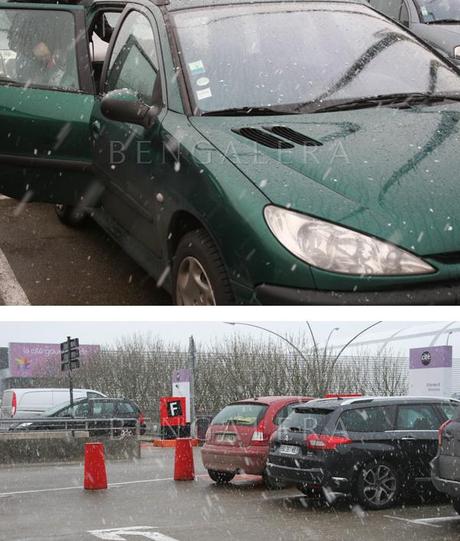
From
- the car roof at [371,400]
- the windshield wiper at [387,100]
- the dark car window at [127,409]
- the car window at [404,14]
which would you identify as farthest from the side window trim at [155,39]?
the car window at [404,14]

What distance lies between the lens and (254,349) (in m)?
4.09

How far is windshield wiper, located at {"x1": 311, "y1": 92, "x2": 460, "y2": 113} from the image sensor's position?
498 centimetres

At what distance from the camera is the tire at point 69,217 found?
717 centimetres

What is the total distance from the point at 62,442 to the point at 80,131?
7.66ft

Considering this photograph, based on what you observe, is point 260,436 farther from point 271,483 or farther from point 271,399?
point 271,399

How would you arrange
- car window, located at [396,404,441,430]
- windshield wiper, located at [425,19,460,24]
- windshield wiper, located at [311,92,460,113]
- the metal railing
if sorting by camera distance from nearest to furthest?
windshield wiper, located at [311,92,460,113] < the metal railing < car window, located at [396,404,441,430] < windshield wiper, located at [425,19,460,24]

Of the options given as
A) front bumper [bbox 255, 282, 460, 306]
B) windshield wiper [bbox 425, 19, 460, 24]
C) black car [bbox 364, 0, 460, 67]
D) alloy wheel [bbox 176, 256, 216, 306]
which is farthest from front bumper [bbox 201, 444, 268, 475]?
windshield wiper [bbox 425, 19, 460, 24]

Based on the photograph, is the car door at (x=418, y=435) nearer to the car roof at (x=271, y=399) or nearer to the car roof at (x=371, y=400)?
the car roof at (x=371, y=400)

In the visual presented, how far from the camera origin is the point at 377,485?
5.87 meters

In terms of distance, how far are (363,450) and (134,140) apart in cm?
242

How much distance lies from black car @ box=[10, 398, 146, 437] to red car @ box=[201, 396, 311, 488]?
45 cm

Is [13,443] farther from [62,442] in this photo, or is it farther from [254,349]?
[254,349]

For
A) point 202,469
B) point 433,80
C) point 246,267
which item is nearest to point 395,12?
point 433,80

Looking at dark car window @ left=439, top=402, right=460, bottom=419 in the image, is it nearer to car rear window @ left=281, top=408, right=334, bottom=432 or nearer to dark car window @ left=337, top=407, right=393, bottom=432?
dark car window @ left=337, top=407, right=393, bottom=432
